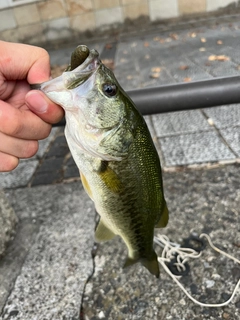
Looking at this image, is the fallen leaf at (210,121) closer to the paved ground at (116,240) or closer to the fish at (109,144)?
the paved ground at (116,240)

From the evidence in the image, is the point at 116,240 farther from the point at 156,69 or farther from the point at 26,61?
the point at 156,69

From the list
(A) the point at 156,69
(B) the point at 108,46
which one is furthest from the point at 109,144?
(B) the point at 108,46

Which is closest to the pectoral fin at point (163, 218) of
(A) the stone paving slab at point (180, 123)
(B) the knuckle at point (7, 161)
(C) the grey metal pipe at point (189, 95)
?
(C) the grey metal pipe at point (189, 95)

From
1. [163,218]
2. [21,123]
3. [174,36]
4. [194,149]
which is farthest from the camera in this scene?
[174,36]

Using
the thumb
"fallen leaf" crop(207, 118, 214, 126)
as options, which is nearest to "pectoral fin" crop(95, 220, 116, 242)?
the thumb

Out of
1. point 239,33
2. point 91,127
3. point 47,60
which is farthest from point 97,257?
point 239,33

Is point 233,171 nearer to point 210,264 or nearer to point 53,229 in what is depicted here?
point 210,264

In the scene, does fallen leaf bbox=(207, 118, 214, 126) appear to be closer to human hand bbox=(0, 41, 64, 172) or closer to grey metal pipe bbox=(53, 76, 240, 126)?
grey metal pipe bbox=(53, 76, 240, 126)
